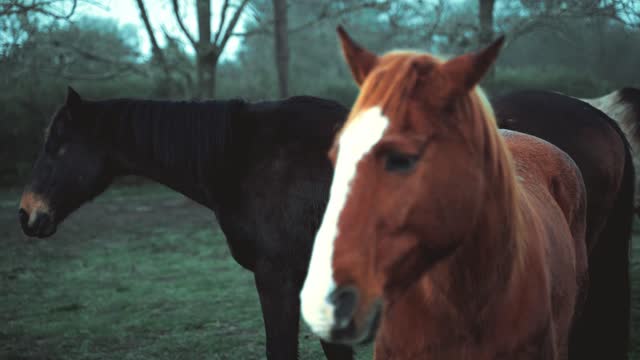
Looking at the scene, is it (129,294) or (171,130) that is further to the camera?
(129,294)

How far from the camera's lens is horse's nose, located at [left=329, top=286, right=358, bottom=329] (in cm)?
138

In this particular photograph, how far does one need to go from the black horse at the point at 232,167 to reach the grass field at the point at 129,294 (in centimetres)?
136

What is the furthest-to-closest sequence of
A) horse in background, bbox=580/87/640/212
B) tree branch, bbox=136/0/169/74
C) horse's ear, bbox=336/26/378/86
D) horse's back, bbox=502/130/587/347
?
tree branch, bbox=136/0/169/74, horse in background, bbox=580/87/640/212, horse's back, bbox=502/130/587/347, horse's ear, bbox=336/26/378/86

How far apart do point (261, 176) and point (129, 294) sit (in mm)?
3666

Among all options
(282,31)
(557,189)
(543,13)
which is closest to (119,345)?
(557,189)

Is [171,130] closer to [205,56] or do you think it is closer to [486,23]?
[486,23]

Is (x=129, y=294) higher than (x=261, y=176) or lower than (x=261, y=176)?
lower

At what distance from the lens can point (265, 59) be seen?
75.6 ft

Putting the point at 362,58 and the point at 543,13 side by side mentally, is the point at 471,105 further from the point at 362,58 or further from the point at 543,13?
the point at 543,13

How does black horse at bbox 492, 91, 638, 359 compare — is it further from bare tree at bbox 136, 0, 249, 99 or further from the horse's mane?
bare tree at bbox 136, 0, 249, 99

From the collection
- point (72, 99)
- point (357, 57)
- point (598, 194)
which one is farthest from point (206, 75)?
point (357, 57)

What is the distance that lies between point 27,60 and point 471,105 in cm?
955

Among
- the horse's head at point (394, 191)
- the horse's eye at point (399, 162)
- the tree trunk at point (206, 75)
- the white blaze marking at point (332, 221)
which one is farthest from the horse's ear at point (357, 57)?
the tree trunk at point (206, 75)

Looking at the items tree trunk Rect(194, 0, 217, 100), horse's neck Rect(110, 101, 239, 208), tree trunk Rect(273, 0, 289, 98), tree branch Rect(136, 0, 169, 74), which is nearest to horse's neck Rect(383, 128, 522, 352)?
horse's neck Rect(110, 101, 239, 208)
